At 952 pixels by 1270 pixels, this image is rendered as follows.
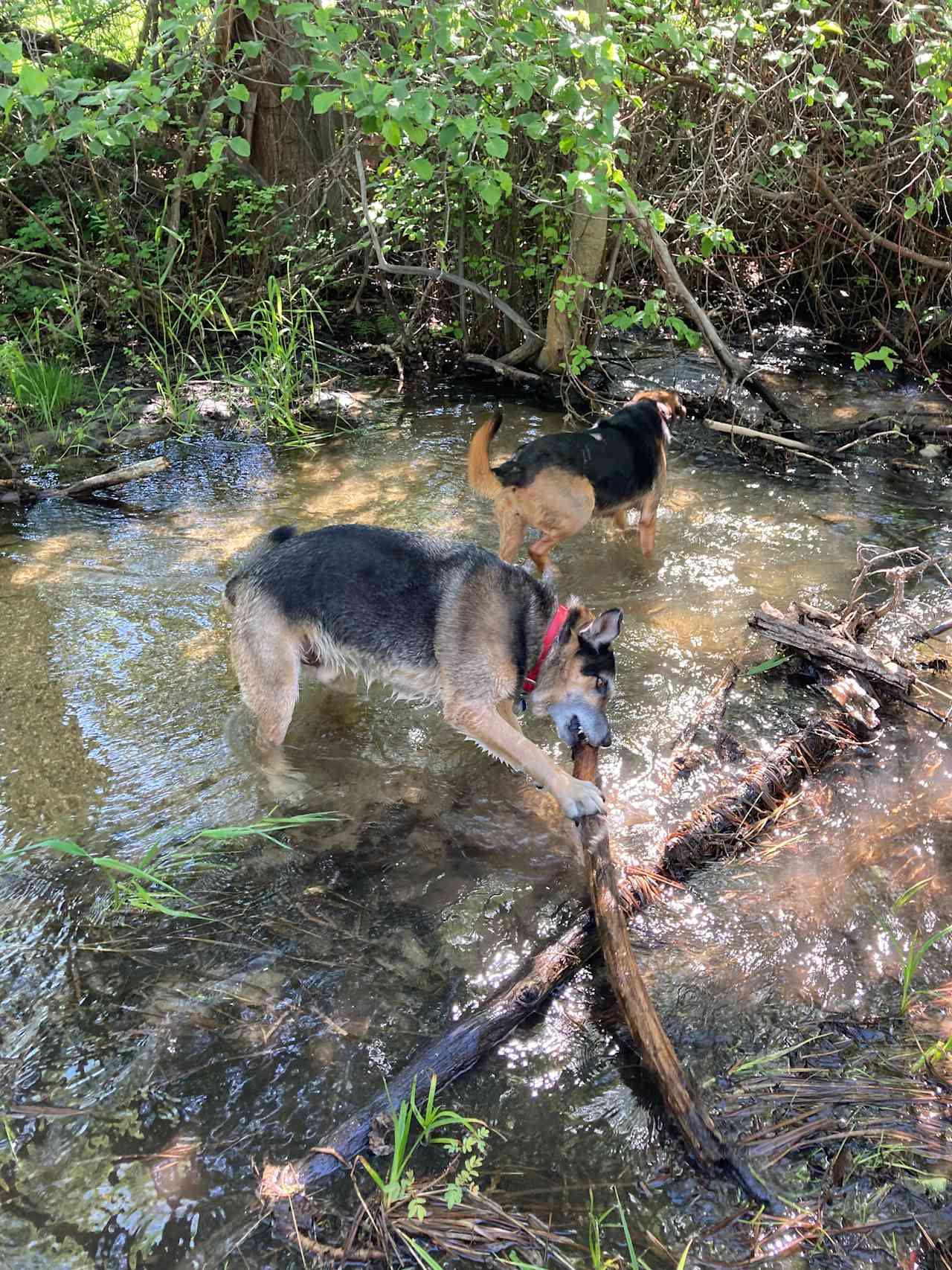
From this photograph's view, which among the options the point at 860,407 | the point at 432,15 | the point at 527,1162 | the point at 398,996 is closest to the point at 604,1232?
the point at 527,1162

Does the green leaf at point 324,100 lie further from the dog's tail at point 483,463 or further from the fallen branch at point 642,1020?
the fallen branch at point 642,1020

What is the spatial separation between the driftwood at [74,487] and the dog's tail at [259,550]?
314cm

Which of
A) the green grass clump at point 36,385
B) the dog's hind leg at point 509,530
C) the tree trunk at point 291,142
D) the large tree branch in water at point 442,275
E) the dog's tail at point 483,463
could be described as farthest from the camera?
the tree trunk at point 291,142

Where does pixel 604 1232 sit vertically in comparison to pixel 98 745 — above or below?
above

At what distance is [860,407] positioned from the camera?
856 cm

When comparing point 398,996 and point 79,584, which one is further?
point 79,584

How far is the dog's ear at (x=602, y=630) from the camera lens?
158 inches

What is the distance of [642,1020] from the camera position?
2.87m

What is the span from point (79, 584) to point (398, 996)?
3.96 meters

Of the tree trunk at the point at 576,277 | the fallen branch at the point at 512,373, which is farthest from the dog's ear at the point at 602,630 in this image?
the fallen branch at the point at 512,373

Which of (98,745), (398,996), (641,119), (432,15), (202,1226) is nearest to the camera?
(202,1226)

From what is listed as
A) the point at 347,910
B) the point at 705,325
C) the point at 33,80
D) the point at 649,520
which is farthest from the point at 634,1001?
the point at 705,325

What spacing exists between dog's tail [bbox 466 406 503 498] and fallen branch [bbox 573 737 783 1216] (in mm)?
2965

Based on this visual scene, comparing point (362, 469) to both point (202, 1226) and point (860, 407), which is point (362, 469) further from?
point (202, 1226)
